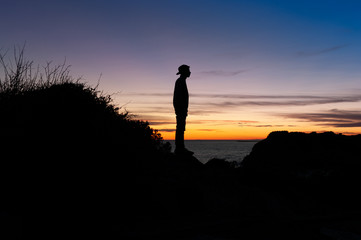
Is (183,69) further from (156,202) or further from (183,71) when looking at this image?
(156,202)

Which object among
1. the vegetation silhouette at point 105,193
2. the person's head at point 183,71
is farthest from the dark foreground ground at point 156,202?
the person's head at point 183,71

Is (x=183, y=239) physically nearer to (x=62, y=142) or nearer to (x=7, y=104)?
(x=62, y=142)

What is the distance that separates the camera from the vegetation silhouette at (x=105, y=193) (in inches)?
155

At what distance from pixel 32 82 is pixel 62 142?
2801mm

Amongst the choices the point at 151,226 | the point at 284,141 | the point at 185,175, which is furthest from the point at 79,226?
the point at 284,141

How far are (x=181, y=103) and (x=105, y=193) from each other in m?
6.11

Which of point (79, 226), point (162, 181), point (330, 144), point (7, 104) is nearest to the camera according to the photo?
point (79, 226)

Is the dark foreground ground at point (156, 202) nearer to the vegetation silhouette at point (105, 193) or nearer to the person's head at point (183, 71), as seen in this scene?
the vegetation silhouette at point (105, 193)

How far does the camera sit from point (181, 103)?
397 inches

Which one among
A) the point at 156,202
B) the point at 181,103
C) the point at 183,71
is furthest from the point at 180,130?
the point at 156,202

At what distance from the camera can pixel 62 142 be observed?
4258 mm

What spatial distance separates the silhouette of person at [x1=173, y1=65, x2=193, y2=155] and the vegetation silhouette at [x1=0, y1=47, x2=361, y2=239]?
12.6ft

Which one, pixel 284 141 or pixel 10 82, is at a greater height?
pixel 10 82

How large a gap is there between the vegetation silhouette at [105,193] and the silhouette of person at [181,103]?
3.85 metres
